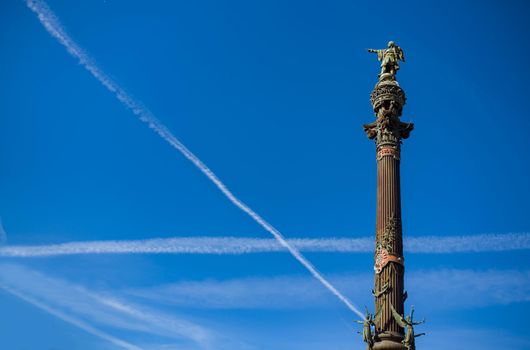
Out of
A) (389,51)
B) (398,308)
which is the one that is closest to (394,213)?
(398,308)

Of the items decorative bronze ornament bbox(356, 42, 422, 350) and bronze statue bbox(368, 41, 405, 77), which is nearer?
decorative bronze ornament bbox(356, 42, 422, 350)

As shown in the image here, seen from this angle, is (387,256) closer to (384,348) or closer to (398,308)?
(398,308)

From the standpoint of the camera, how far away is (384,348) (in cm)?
2833

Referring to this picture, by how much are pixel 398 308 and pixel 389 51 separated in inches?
610

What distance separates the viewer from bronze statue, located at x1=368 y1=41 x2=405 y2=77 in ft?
119

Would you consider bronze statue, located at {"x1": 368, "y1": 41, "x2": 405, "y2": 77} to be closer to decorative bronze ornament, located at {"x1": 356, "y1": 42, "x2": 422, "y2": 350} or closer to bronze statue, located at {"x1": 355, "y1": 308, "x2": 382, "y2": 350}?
decorative bronze ornament, located at {"x1": 356, "y1": 42, "x2": 422, "y2": 350}

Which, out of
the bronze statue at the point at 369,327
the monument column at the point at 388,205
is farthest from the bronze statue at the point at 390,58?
the bronze statue at the point at 369,327

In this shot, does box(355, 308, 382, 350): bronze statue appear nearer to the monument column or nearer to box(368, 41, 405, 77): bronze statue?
the monument column

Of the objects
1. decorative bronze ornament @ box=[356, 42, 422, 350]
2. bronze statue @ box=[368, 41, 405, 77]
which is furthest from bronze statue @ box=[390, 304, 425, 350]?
bronze statue @ box=[368, 41, 405, 77]

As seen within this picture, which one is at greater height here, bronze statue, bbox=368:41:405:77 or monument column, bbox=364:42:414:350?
bronze statue, bbox=368:41:405:77

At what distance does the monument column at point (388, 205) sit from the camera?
29234 mm

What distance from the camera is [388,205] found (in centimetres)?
3228

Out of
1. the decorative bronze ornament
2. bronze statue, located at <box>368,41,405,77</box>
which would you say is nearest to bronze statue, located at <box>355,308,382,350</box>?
the decorative bronze ornament

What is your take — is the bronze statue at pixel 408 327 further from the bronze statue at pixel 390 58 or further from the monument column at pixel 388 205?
the bronze statue at pixel 390 58
